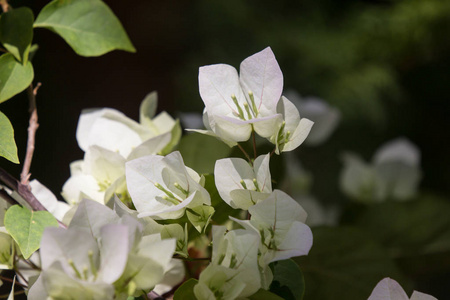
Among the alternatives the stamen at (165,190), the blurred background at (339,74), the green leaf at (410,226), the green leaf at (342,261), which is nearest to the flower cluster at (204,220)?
the stamen at (165,190)

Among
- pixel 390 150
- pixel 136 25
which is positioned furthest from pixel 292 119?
pixel 136 25

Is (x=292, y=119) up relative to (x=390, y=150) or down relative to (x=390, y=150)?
up

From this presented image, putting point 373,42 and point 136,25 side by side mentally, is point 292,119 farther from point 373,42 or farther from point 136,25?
point 136,25

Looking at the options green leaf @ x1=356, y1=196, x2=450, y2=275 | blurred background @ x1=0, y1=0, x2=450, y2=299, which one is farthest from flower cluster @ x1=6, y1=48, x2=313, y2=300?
blurred background @ x1=0, y1=0, x2=450, y2=299

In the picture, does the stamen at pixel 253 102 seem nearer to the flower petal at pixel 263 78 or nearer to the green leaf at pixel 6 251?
the flower petal at pixel 263 78

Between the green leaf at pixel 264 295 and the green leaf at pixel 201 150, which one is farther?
the green leaf at pixel 201 150

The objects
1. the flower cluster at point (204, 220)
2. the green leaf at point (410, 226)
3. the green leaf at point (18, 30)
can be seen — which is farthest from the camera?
the green leaf at point (410, 226)

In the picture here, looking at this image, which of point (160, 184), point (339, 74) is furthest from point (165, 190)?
point (339, 74)
